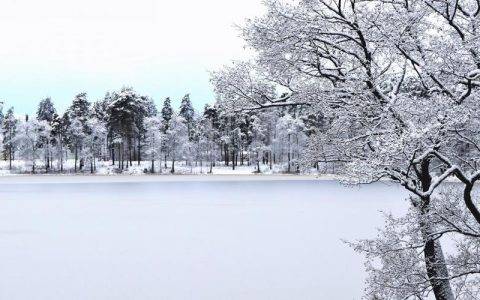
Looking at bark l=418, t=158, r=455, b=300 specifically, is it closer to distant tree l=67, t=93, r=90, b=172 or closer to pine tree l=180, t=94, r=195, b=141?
distant tree l=67, t=93, r=90, b=172

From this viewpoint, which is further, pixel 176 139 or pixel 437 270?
pixel 176 139

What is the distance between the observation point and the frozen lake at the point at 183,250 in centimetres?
1795

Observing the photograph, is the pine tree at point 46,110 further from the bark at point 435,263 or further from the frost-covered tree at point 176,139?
the bark at point 435,263

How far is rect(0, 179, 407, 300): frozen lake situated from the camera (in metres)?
18.0

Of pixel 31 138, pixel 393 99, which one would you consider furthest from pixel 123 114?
pixel 393 99

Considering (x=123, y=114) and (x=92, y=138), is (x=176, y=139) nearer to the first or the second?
(x=123, y=114)

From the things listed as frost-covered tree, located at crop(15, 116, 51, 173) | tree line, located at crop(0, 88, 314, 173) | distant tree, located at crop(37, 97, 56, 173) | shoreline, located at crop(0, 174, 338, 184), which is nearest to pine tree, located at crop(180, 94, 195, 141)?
tree line, located at crop(0, 88, 314, 173)

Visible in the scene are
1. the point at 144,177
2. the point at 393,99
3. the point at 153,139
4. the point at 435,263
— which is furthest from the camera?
the point at 153,139

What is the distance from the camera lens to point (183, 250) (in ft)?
83.4

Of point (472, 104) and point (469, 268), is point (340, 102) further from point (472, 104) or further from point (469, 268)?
point (469, 268)

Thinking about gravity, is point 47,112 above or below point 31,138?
above

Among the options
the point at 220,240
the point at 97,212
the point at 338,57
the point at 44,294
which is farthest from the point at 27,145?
the point at 338,57

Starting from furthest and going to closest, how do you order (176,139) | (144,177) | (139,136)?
1. (139,136)
2. (176,139)
3. (144,177)

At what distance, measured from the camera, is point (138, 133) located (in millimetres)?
99375
